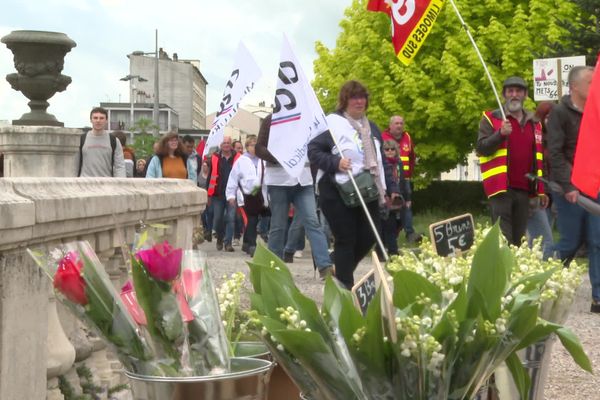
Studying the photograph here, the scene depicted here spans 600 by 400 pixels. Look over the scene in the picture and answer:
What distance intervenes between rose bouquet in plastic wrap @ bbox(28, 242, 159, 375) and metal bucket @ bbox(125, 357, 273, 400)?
0.17ft

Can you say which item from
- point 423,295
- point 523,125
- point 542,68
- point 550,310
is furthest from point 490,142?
point 423,295

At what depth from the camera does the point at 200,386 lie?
86.5 inches

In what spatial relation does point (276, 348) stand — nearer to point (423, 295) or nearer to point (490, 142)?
point (423, 295)

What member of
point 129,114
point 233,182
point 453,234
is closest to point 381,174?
point 453,234

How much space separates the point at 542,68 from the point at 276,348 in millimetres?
14255

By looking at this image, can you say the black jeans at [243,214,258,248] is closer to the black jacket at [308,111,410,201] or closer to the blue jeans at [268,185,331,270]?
the blue jeans at [268,185,331,270]

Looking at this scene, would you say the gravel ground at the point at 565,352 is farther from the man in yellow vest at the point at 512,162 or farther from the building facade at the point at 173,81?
the building facade at the point at 173,81

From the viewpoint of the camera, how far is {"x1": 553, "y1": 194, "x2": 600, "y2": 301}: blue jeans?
9797mm

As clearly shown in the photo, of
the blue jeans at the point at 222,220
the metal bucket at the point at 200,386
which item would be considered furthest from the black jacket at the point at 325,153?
the blue jeans at the point at 222,220

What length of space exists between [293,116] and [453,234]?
5.19m

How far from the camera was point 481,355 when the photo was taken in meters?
2.15

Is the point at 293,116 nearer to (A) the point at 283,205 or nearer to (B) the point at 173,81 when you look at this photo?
(A) the point at 283,205

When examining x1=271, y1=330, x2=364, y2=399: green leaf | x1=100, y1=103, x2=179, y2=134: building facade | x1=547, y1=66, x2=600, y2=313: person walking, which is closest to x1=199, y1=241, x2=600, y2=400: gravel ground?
x1=547, y1=66, x2=600, y2=313: person walking

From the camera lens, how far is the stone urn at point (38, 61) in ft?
53.6
